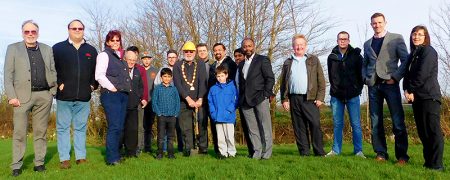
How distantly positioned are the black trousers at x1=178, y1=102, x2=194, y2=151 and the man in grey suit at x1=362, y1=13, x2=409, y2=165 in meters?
3.43

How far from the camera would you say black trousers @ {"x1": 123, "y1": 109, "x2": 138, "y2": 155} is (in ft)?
26.0

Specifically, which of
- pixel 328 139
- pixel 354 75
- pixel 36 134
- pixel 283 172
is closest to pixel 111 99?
pixel 36 134

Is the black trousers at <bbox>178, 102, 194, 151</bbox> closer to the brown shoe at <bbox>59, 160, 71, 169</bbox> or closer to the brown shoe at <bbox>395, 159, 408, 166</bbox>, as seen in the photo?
the brown shoe at <bbox>59, 160, 71, 169</bbox>

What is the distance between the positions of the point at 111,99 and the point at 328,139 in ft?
33.7

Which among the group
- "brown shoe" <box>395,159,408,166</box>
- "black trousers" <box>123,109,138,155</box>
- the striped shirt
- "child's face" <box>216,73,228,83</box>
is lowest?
"brown shoe" <box>395,159,408,166</box>

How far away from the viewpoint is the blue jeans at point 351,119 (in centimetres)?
748

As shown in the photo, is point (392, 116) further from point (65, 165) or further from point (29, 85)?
point (29, 85)

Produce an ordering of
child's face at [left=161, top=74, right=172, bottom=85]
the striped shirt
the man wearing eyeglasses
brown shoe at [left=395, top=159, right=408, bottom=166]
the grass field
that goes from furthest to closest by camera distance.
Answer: child's face at [left=161, top=74, right=172, bottom=85]
the striped shirt
the man wearing eyeglasses
brown shoe at [left=395, top=159, right=408, bottom=166]
the grass field

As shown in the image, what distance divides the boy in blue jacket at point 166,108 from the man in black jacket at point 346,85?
2.97 m

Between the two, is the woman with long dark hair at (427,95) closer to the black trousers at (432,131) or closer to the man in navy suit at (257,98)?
the black trousers at (432,131)

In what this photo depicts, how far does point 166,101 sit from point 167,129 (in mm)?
582

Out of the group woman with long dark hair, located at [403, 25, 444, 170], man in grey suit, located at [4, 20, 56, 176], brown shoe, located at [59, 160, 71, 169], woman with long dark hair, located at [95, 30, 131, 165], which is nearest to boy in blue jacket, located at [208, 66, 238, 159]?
woman with long dark hair, located at [95, 30, 131, 165]

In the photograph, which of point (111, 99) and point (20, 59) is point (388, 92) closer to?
point (111, 99)

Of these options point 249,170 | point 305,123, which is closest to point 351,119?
point 305,123
